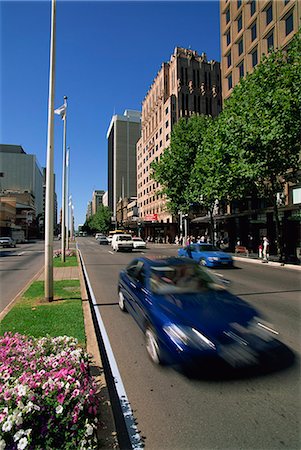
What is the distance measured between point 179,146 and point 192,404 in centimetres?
3358

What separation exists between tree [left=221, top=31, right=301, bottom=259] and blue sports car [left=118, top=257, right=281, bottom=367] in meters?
14.8

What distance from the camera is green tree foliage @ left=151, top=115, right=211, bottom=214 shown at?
113ft

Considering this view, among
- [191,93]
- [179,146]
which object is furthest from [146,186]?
[179,146]

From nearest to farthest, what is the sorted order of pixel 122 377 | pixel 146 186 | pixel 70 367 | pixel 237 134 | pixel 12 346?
pixel 70 367, pixel 12 346, pixel 122 377, pixel 237 134, pixel 146 186

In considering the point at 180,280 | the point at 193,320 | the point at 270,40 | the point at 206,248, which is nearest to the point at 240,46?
the point at 270,40

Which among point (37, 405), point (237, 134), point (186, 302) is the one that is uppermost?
point (237, 134)

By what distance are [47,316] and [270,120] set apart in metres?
16.9

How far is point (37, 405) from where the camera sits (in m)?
2.56

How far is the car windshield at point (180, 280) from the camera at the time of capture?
17.3ft

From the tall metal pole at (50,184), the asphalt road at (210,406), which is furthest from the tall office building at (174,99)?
the asphalt road at (210,406)

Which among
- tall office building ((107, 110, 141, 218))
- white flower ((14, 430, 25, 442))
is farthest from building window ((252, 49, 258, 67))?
tall office building ((107, 110, 141, 218))

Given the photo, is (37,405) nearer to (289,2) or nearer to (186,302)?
(186,302)

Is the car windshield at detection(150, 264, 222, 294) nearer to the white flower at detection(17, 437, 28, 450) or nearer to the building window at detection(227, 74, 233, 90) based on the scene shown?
the white flower at detection(17, 437, 28, 450)

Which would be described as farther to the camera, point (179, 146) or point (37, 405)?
point (179, 146)
